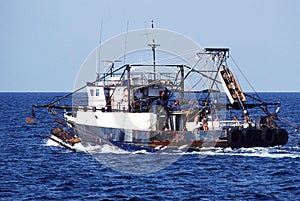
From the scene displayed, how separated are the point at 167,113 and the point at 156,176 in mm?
14021

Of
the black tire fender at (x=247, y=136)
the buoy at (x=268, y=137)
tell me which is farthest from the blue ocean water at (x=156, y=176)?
the black tire fender at (x=247, y=136)

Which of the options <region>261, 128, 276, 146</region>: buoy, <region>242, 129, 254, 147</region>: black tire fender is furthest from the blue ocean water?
<region>242, 129, 254, 147</region>: black tire fender

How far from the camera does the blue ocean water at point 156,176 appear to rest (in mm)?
35375

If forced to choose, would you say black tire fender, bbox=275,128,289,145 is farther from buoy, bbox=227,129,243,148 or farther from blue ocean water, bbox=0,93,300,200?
buoy, bbox=227,129,243,148

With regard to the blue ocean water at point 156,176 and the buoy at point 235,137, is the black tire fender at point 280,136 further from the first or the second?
the buoy at point 235,137

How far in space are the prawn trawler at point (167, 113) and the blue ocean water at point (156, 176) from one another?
1.53 meters

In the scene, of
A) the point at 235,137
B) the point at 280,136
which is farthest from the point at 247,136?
the point at 280,136

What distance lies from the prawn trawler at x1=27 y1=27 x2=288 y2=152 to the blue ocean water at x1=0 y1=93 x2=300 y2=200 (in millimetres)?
Answer: 1531

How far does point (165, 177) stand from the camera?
41.6m

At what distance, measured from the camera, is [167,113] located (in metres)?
55.4

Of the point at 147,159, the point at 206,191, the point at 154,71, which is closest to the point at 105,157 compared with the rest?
the point at 147,159

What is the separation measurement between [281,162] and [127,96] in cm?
1570

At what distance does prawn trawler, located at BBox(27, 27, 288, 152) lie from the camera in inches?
2062

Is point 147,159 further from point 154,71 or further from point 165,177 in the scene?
point 154,71
